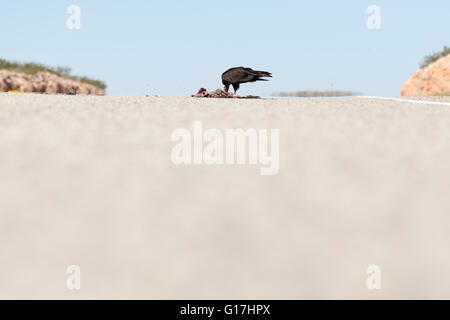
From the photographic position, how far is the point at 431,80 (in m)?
26.9

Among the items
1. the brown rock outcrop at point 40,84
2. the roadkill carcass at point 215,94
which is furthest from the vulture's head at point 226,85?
the brown rock outcrop at point 40,84

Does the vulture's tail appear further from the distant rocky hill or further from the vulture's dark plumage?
the distant rocky hill

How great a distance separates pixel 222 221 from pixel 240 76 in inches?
415

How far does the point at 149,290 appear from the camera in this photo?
146 centimetres

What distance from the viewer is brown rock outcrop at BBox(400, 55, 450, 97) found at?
26.3 m

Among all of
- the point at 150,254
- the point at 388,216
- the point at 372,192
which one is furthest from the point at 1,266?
the point at 372,192

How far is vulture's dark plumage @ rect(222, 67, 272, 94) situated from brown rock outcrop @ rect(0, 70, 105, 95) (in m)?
15.4

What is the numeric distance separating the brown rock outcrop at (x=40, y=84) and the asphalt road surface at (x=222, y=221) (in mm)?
22858

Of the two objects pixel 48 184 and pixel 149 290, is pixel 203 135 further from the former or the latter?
pixel 149 290

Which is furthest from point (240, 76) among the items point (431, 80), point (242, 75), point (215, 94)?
point (431, 80)

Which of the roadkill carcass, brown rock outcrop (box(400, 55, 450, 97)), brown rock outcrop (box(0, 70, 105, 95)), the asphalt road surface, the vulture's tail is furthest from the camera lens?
brown rock outcrop (box(400, 55, 450, 97))

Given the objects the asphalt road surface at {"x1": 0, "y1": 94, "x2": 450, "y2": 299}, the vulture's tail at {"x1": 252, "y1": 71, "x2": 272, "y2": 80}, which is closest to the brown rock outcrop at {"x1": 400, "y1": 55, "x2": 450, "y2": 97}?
the vulture's tail at {"x1": 252, "y1": 71, "x2": 272, "y2": 80}

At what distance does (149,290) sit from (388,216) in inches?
40.8

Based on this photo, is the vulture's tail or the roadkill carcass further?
the vulture's tail
